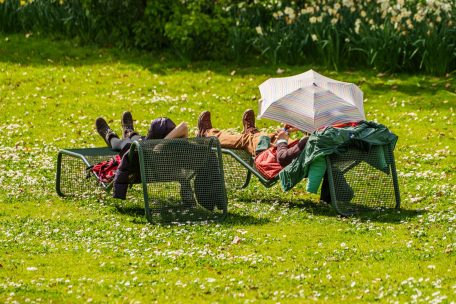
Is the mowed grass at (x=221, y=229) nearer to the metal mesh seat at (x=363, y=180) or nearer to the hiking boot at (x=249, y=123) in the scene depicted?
the metal mesh seat at (x=363, y=180)

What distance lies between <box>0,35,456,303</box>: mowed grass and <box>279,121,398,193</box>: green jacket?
1.20ft

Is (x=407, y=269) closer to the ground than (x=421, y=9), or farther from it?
closer to the ground

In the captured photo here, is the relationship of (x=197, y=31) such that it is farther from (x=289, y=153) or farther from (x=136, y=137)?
(x=289, y=153)

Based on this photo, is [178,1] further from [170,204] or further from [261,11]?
[170,204]

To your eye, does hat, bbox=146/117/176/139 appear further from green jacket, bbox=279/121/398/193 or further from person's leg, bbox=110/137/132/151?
green jacket, bbox=279/121/398/193

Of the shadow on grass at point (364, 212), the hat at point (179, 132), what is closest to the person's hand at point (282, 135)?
the shadow on grass at point (364, 212)

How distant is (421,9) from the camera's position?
47.3ft

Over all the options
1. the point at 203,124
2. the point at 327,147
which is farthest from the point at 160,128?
the point at 327,147

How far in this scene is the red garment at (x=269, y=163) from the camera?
9.13 metres

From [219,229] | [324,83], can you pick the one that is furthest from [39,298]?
[324,83]

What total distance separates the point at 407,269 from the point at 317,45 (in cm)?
883

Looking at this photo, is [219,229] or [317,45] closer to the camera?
[219,229]

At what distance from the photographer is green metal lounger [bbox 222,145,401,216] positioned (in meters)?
8.76

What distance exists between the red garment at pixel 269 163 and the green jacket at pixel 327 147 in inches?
9.4
